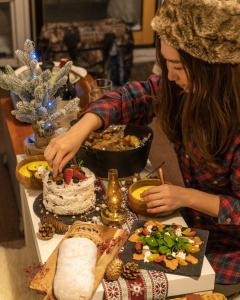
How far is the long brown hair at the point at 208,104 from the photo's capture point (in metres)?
1.22

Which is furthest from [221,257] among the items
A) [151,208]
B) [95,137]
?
[95,137]

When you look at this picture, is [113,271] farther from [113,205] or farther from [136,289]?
[113,205]

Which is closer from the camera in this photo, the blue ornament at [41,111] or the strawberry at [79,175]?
the strawberry at [79,175]

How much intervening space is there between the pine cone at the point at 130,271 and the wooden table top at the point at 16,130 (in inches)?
29.6

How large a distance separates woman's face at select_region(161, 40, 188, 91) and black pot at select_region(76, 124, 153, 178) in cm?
28

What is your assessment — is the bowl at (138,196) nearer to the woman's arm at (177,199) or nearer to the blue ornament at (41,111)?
the woman's arm at (177,199)

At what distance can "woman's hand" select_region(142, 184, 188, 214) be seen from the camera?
1.29m

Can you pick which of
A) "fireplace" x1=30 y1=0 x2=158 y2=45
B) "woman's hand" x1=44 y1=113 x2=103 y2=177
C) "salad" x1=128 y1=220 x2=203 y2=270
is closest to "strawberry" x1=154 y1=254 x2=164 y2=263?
"salad" x1=128 y1=220 x2=203 y2=270

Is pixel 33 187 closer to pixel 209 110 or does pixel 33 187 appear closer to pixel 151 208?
pixel 151 208

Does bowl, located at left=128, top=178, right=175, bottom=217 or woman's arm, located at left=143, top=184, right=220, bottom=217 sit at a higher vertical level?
woman's arm, located at left=143, top=184, right=220, bottom=217

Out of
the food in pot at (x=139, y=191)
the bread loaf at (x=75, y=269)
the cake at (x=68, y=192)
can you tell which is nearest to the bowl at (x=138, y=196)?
the food in pot at (x=139, y=191)

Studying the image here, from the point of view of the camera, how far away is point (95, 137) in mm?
1608

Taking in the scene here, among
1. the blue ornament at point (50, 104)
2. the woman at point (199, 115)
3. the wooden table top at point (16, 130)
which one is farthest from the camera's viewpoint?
the wooden table top at point (16, 130)

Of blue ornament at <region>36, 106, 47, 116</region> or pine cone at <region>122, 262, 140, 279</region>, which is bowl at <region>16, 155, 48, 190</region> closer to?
blue ornament at <region>36, 106, 47, 116</region>
